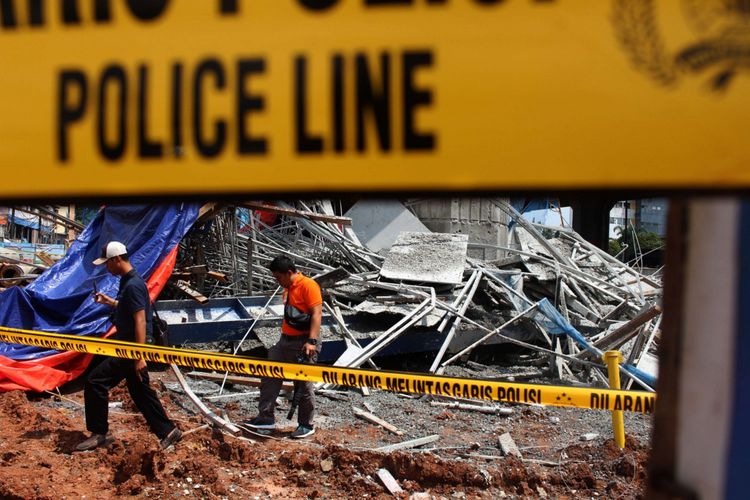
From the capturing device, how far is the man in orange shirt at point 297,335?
6.16 m

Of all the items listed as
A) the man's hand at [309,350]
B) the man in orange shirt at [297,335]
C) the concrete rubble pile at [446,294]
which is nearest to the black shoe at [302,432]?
the man in orange shirt at [297,335]

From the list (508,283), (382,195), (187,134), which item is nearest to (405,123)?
(382,195)

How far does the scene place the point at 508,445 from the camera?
5.95 meters

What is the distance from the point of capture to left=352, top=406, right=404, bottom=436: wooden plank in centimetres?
644

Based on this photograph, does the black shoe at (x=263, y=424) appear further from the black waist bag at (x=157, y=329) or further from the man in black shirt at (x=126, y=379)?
the black waist bag at (x=157, y=329)

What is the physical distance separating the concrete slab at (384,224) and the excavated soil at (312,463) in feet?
27.8

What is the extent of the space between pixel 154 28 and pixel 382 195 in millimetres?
689

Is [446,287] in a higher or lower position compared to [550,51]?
lower

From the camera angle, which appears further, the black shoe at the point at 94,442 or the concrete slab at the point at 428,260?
the concrete slab at the point at 428,260

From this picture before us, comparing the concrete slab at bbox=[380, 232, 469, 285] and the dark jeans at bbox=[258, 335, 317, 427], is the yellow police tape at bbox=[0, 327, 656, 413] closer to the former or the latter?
the dark jeans at bbox=[258, 335, 317, 427]

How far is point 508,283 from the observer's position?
10.2 m

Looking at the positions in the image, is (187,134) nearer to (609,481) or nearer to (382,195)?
(382,195)

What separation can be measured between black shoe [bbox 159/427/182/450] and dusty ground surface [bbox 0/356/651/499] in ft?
0.18

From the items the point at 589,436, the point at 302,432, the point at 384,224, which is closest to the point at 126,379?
the point at 302,432
